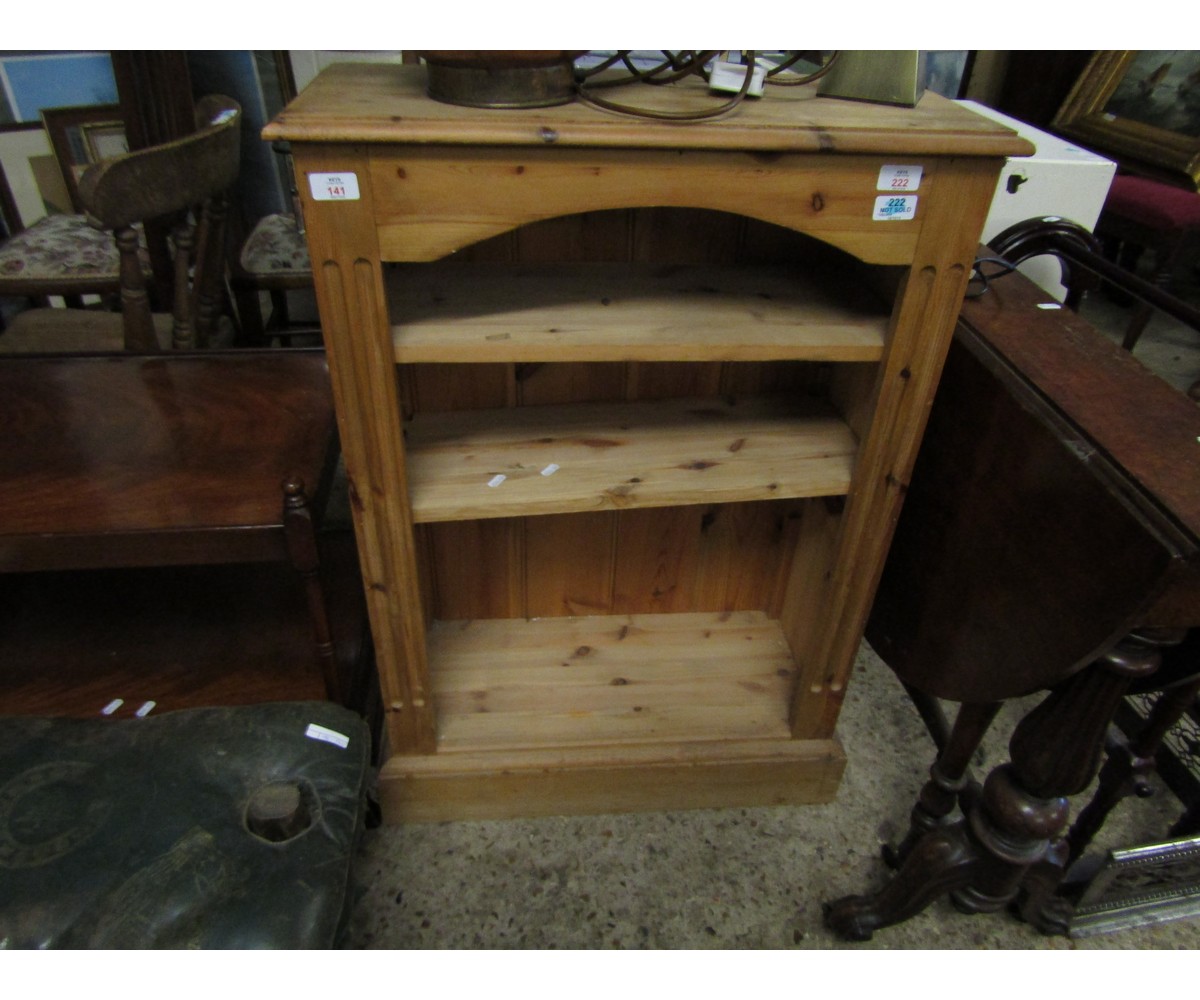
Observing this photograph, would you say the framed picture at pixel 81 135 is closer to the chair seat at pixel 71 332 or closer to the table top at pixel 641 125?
the chair seat at pixel 71 332

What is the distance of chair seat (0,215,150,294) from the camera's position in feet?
6.82

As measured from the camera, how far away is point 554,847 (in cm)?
149

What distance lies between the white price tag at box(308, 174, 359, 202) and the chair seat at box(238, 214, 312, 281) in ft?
5.07

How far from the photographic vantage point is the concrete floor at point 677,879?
4.48 ft

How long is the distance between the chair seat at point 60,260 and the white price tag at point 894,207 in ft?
6.42

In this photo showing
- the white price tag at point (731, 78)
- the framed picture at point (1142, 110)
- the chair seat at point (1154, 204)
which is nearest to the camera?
the white price tag at point (731, 78)

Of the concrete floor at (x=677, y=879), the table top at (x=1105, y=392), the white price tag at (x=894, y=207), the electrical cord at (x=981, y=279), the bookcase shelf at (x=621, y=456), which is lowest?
the concrete floor at (x=677, y=879)

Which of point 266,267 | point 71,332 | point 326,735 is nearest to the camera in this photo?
point 326,735

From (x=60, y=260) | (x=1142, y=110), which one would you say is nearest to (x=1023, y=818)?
(x=60, y=260)

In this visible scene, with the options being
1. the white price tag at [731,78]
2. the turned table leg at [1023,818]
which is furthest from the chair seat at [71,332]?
the turned table leg at [1023,818]

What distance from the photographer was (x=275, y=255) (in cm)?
232

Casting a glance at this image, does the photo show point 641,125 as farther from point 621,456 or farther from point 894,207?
point 621,456

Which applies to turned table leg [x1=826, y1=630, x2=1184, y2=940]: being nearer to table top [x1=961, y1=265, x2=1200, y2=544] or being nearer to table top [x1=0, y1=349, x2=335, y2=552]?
table top [x1=961, y1=265, x2=1200, y2=544]

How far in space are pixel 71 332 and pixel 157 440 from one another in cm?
98
